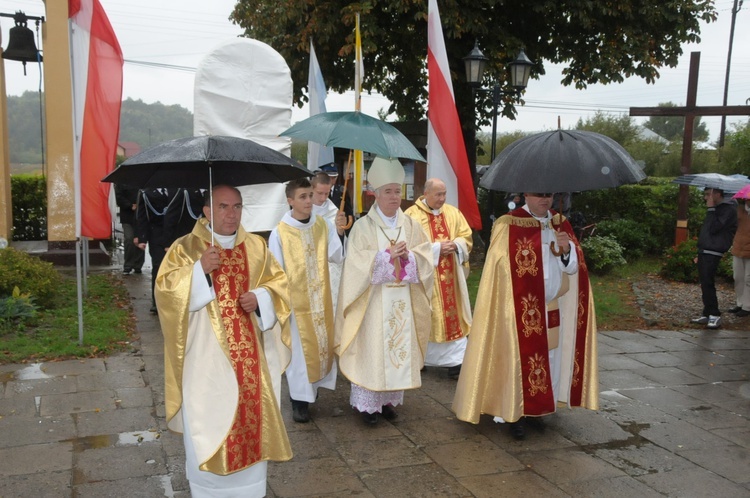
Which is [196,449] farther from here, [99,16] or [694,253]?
[694,253]

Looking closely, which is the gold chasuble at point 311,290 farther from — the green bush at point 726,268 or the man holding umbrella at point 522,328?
the green bush at point 726,268

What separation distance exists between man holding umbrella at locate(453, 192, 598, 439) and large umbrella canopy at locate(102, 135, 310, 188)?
1793 millimetres

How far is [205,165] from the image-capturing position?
379 centimetres

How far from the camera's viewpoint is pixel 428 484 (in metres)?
4.17

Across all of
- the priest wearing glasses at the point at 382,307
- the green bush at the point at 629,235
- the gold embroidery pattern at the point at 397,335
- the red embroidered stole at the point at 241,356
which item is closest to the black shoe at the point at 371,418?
the priest wearing glasses at the point at 382,307

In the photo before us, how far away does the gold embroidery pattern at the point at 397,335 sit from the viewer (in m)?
5.14

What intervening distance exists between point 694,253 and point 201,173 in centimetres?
1030

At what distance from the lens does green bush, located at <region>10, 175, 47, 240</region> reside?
14.5 m

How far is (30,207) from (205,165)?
12471 mm

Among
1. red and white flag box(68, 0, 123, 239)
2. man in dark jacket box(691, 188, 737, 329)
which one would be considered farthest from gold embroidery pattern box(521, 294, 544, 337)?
man in dark jacket box(691, 188, 737, 329)

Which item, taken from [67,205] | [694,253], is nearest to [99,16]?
[67,205]

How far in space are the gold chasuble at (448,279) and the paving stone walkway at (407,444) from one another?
447 mm

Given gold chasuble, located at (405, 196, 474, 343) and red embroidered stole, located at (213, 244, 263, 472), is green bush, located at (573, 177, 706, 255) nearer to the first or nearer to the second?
gold chasuble, located at (405, 196, 474, 343)

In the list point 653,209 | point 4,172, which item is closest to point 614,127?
point 653,209
